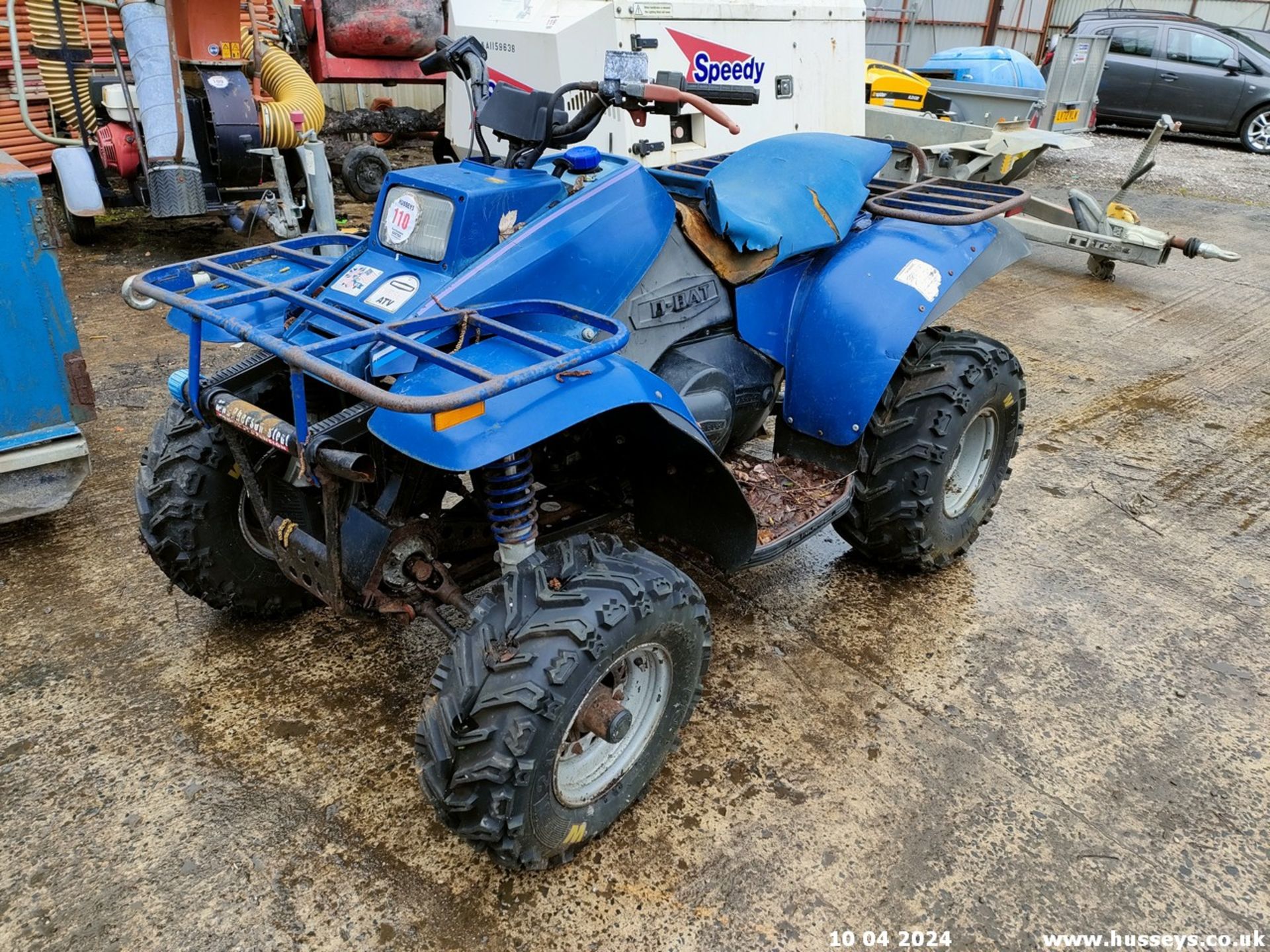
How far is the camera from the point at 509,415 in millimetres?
2107

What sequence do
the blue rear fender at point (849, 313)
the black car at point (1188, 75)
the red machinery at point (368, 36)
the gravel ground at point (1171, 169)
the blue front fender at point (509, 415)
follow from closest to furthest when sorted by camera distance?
the blue front fender at point (509, 415) < the blue rear fender at point (849, 313) < the red machinery at point (368, 36) < the gravel ground at point (1171, 169) < the black car at point (1188, 75)

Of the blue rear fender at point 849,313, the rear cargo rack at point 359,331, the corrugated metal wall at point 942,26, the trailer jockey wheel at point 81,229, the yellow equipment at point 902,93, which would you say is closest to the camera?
the rear cargo rack at point 359,331

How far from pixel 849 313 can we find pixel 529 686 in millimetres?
1719

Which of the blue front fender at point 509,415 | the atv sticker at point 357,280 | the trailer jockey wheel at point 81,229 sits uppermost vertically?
the atv sticker at point 357,280

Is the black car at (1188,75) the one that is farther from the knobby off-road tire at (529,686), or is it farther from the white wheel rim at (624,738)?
the knobby off-road tire at (529,686)

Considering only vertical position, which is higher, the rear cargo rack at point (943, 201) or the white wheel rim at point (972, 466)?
the rear cargo rack at point (943, 201)

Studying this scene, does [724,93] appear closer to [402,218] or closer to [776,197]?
[776,197]

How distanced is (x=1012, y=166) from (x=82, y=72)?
779 cm

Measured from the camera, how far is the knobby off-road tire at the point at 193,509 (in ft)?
9.29

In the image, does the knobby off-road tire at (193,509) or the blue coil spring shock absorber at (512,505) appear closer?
the blue coil spring shock absorber at (512,505)

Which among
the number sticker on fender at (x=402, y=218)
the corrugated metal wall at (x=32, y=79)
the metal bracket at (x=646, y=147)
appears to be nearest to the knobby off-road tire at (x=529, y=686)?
the number sticker on fender at (x=402, y=218)

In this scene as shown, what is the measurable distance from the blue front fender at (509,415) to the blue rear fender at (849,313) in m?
1.01

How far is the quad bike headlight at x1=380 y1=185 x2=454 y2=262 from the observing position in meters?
2.55

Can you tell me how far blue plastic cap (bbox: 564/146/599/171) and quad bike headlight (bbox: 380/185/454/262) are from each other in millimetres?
413
